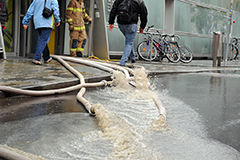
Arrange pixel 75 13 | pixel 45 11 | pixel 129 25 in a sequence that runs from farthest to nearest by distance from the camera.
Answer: pixel 75 13, pixel 129 25, pixel 45 11

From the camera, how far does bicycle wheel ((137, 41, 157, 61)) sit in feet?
43.9

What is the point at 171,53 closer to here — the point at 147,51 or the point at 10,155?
the point at 147,51

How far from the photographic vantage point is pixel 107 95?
474 cm

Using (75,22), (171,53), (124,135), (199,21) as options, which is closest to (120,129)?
(124,135)

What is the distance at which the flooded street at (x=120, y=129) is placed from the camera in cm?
228

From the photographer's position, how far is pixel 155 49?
1348 cm

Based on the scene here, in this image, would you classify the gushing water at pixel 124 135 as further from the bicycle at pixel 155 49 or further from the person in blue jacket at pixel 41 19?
the bicycle at pixel 155 49

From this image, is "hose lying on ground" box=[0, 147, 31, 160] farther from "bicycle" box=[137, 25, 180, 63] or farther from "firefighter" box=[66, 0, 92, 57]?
"bicycle" box=[137, 25, 180, 63]

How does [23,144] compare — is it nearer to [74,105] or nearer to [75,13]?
[74,105]

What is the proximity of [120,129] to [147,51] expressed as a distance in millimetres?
10946

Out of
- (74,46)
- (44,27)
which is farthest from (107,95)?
(74,46)

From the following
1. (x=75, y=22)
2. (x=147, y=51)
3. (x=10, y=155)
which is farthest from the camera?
(x=147, y=51)

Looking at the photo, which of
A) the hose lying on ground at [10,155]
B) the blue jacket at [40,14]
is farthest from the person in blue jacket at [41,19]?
the hose lying on ground at [10,155]

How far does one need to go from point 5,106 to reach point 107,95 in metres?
1.56
